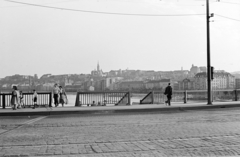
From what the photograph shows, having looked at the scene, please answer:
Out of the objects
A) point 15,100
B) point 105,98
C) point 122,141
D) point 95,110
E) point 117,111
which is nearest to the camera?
point 122,141

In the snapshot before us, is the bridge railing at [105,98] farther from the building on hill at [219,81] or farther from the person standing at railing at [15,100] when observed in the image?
the building on hill at [219,81]

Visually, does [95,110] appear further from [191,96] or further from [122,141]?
[191,96]

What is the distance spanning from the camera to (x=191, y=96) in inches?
1081

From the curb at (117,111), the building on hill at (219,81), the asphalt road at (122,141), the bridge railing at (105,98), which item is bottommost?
the curb at (117,111)

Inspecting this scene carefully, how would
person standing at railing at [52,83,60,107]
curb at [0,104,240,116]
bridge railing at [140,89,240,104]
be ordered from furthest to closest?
bridge railing at [140,89,240,104] → person standing at railing at [52,83,60,107] → curb at [0,104,240,116]

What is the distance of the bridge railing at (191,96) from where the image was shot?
25797 millimetres

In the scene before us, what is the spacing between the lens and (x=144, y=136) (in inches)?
372

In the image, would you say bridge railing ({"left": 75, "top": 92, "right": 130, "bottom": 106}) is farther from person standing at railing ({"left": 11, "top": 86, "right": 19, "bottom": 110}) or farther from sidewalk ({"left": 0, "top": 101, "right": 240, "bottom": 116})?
person standing at railing ({"left": 11, "top": 86, "right": 19, "bottom": 110})

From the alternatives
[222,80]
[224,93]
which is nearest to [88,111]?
[224,93]

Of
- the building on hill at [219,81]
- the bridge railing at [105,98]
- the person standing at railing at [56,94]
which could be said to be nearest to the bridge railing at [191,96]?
the bridge railing at [105,98]

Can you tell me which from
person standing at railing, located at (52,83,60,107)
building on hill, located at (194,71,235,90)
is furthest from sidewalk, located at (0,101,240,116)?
building on hill, located at (194,71,235,90)

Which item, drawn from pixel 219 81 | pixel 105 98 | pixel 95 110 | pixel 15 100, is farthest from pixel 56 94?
pixel 219 81

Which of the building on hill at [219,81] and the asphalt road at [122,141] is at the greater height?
the building on hill at [219,81]

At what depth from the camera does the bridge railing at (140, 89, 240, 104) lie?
84.6 ft
